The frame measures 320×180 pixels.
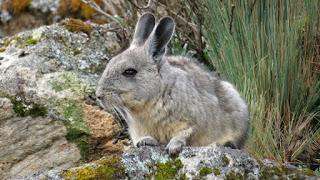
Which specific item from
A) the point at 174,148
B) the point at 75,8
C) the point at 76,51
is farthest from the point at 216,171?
the point at 75,8

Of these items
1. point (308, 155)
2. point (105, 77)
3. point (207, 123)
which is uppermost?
point (105, 77)

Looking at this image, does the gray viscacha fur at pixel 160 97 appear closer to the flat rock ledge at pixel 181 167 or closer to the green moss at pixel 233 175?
the flat rock ledge at pixel 181 167

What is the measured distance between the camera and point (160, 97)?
18.1ft

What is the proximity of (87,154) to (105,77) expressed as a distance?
1774mm

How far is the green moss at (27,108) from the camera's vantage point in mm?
7062

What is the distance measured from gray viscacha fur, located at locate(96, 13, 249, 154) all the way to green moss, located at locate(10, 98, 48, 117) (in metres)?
1.59

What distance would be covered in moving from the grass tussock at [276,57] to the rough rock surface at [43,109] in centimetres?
133

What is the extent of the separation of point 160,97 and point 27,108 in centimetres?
198

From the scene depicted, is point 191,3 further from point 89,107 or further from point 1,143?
point 1,143

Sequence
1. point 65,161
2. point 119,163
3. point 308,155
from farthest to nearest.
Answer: point 308,155 < point 65,161 < point 119,163

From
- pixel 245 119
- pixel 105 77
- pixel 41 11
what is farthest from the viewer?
pixel 41 11

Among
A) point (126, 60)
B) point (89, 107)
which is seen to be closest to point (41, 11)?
point (89, 107)

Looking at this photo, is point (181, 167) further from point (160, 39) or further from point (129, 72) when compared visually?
point (160, 39)

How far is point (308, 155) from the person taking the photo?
295 inches
